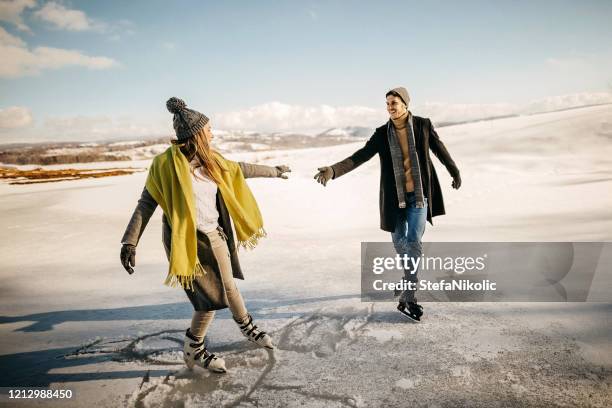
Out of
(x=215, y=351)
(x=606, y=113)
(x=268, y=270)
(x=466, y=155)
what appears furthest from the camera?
(x=606, y=113)

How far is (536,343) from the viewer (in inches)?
116

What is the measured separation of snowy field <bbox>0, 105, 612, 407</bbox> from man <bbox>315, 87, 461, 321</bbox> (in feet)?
2.13

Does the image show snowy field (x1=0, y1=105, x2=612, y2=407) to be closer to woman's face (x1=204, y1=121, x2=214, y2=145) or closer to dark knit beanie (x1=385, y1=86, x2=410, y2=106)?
woman's face (x1=204, y1=121, x2=214, y2=145)

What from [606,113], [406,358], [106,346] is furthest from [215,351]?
[606,113]

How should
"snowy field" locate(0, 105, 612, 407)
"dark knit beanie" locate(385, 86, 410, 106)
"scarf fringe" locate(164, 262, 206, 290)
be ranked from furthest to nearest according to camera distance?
1. "dark knit beanie" locate(385, 86, 410, 106)
2. "scarf fringe" locate(164, 262, 206, 290)
3. "snowy field" locate(0, 105, 612, 407)

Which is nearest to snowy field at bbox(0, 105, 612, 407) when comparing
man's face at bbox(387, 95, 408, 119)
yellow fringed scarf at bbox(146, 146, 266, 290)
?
yellow fringed scarf at bbox(146, 146, 266, 290)

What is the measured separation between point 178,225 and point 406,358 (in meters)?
1.82

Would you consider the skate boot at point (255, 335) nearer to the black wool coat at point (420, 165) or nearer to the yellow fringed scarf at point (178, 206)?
the yellow fringed scarf at point (178, 206)

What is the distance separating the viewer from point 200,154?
266 centimetres

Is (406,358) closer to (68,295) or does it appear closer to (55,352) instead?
(55,352)

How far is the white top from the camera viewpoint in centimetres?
269

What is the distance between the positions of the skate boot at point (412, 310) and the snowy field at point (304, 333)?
0.08m

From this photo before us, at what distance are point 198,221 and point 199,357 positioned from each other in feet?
3.07

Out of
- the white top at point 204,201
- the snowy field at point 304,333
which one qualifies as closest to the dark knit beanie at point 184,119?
the white top at point 204,201
